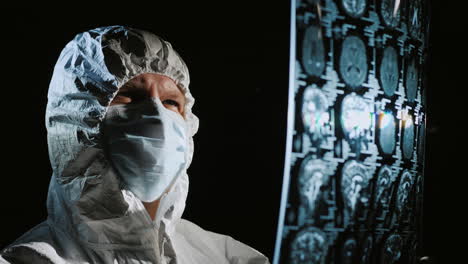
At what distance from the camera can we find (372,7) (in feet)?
3.31

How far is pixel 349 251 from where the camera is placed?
3.18 ft

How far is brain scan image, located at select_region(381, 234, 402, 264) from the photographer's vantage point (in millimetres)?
1035

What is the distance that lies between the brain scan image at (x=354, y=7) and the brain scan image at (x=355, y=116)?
178mm

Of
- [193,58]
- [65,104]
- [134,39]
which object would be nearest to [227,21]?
[193,58]

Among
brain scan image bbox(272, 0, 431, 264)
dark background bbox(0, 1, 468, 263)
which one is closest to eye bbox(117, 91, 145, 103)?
dark background bbox(0, 1, 468, 263)

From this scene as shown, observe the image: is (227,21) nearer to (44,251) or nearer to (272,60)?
(272,60)

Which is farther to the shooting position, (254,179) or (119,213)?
(254,179)

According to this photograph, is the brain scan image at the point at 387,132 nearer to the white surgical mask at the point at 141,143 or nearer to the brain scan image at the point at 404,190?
the brain scan image at the point at 404,190

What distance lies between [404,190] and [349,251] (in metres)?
0.23

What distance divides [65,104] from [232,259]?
2.90 ft

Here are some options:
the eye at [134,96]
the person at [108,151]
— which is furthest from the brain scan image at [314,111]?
the eye at [134,96]

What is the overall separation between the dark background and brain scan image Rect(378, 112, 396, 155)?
74 cm

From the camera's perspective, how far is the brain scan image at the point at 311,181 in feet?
2.95

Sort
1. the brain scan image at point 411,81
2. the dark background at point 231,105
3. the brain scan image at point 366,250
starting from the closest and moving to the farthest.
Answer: the brain scan image at point 366,250, the brain scan image at point 411,81, the dark background at point 231,105
